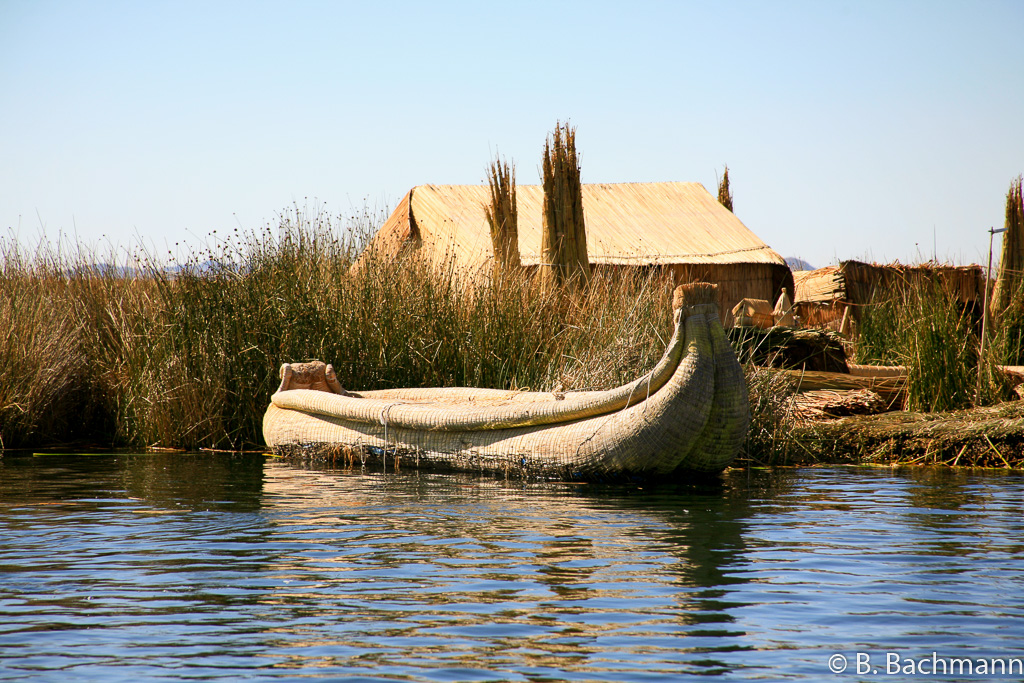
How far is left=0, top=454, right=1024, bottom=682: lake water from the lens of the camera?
321 centimetres

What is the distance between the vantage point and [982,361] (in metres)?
8.78

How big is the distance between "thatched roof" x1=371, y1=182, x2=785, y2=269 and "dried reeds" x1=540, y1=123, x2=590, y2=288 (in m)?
4.10

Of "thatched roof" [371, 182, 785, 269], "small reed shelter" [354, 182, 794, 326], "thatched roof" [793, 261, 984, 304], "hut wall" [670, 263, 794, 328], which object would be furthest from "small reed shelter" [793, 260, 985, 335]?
"thatched roof" [371, 182, 785, 269]

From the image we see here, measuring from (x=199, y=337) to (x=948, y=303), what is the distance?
663 centimetres

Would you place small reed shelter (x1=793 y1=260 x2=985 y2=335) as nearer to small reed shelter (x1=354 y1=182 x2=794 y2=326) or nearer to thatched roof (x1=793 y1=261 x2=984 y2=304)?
thatched roof (x1=793 y1=261 x2=984 y2=304)

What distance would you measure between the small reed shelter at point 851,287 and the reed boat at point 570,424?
750 centimetres

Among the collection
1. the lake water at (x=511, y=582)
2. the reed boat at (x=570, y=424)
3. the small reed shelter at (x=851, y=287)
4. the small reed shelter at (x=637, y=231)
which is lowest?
the lake water at (x=511, y=582)

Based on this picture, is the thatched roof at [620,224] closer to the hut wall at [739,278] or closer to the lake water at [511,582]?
the hut wall at [739,278]

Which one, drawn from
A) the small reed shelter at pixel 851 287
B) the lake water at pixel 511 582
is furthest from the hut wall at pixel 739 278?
the lake water at pixel 511 582

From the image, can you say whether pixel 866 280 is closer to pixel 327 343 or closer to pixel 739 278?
pixel 739 278

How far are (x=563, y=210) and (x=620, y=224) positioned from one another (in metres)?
6.67

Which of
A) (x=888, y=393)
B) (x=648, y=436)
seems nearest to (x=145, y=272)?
(x=648, y=436)

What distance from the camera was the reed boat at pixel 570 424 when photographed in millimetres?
6145

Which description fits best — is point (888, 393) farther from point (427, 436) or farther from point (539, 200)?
point (539, 200)
